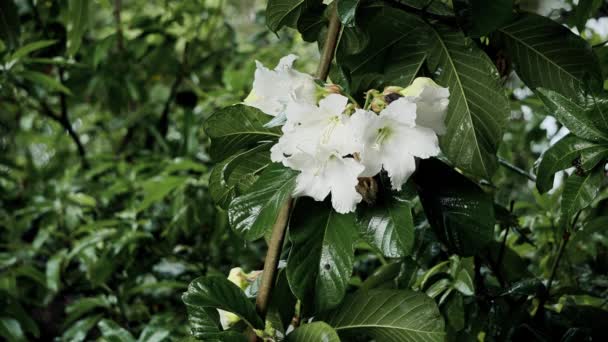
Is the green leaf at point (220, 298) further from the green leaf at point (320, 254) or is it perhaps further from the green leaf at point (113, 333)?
the green leaf at point (113, 333)

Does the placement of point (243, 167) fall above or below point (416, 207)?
above

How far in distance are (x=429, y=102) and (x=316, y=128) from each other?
0.10 m

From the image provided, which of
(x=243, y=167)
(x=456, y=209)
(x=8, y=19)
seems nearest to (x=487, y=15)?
(x=456, y=209)

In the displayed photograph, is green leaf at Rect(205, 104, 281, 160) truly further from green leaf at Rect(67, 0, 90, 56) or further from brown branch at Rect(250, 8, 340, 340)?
green leaf at Rect(67, 0, 90, 56)

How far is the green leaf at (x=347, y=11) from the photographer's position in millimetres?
540

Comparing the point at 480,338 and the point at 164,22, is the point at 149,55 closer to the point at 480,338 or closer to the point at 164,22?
the point at 164,22

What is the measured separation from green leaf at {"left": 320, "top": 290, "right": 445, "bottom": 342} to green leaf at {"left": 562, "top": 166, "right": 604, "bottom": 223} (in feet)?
0.64

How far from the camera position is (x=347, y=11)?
1.78 ft

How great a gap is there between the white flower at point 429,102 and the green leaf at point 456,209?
8cm

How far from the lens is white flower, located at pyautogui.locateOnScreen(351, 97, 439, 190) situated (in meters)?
0.50

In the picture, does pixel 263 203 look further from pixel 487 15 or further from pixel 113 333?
pixel 113 333

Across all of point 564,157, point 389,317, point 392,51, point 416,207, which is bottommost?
point 416,207

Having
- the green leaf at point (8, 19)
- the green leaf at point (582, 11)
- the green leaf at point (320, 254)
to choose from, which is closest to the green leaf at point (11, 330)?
the green leaf at point (8, 19)

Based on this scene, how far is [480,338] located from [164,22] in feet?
4.91
